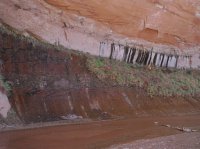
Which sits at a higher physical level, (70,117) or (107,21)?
(107,21)

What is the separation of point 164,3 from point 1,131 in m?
10.9

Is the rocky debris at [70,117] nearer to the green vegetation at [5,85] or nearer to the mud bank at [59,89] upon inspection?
the mud bank at [59,89]

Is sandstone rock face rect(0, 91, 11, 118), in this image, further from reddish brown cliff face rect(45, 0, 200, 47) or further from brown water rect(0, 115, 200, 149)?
reddish brown cliff face rect(45, 0, 200, 47)

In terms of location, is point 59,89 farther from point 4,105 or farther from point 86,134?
point 86,134

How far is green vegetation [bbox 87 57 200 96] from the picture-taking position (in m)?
17.8

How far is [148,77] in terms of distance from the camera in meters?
19.5

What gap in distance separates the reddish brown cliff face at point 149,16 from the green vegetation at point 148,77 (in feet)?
5.15

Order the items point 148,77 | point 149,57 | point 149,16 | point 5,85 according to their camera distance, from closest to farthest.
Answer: point 5,85 → point 148,77 → point 149,16 → point 149,57

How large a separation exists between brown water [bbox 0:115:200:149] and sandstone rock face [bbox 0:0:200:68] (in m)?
4.92

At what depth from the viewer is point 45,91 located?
14.5m

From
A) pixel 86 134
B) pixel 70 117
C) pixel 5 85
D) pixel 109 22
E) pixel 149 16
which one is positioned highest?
pixel 149 16

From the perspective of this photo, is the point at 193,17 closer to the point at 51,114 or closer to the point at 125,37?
the point at 125,37

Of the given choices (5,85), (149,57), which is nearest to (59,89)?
(5,85)

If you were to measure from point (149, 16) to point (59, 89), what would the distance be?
6825 millimetres
